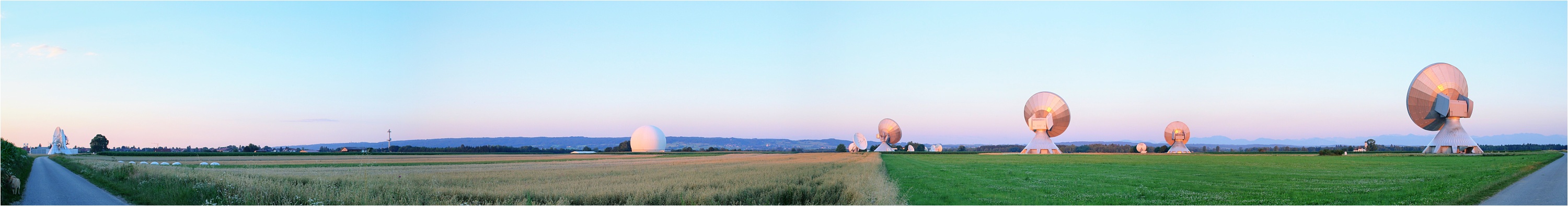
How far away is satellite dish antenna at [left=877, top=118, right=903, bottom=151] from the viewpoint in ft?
350

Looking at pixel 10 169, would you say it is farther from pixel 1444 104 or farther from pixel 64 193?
pixel 1444 104

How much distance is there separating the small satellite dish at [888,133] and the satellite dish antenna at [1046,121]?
3095 centimetres

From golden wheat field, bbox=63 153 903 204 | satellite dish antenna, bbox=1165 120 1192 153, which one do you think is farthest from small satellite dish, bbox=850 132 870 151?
golden wheat field, bbox=63 153 903 204

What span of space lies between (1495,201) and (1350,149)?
85675mm

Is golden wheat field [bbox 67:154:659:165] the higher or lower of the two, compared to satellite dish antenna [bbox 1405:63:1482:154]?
lower

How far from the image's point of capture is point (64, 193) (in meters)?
18.5

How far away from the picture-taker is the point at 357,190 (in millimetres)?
15422

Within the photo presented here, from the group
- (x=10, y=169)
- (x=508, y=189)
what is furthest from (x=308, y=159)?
(x=508, y=189)

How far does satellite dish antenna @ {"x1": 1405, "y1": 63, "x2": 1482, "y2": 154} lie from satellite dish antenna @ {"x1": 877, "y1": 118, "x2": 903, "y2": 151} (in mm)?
58977

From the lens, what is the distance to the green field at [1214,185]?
15141mm

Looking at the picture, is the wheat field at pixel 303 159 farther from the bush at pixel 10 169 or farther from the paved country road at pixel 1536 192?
the paved country road at pixel 1536 192

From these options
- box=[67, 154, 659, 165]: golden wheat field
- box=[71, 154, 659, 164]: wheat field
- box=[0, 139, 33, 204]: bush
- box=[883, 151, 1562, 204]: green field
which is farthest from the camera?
box=[71, 154, 659, 164]: wheat field

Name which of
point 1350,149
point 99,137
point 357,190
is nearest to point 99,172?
point 357,190

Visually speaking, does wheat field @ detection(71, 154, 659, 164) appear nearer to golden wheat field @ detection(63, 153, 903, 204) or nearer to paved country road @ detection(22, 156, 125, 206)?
paved country road @ detection(22, 156, 125, 206)
